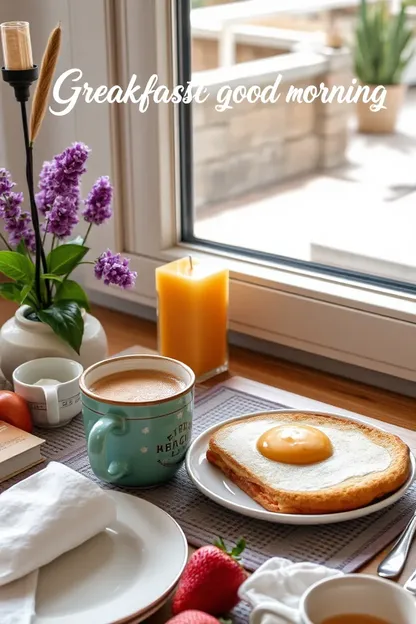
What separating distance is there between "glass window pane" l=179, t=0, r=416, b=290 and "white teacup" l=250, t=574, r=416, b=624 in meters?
0.57

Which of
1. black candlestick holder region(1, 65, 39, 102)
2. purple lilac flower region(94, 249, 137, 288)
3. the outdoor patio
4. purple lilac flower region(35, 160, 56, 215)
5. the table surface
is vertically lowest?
the table surface

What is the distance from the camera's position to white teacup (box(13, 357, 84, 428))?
1.00 meters

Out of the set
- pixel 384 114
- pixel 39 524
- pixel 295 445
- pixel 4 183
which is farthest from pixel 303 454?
pixel 384 114

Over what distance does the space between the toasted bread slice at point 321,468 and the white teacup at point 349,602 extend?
0.50ft

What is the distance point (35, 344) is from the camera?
3.47 feet

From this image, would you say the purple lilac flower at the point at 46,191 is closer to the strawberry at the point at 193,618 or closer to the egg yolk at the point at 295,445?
the egg yolk at the point at 295,445

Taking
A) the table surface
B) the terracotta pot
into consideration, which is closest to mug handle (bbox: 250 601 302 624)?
the table surface

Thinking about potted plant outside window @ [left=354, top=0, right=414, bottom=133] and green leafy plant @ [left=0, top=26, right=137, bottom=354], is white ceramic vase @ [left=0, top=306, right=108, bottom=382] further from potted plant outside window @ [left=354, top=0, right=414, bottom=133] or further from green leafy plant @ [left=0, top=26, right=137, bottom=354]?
potted plant outside window @ [left=354, top=0, right=414, bottom=133]

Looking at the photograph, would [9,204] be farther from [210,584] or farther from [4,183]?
[210,584]

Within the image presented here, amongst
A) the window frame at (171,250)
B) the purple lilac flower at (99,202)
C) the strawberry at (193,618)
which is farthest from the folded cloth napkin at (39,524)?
the window frame at (171,250)

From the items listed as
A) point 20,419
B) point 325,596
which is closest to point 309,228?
point 20,419

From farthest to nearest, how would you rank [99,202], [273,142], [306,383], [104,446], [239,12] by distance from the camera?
[273,142]
[239,12]
[306,383]
[99,202]
[104,446]

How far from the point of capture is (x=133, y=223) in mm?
1347

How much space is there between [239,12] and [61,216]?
63 centimetres
